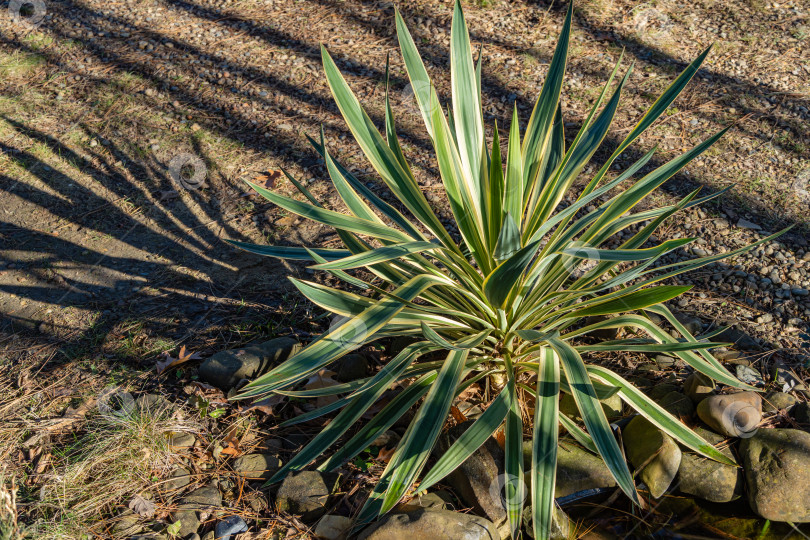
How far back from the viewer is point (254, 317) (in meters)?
2.61

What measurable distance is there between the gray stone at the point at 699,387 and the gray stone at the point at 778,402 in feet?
0.57

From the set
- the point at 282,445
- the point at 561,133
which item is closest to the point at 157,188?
the point at 282,445

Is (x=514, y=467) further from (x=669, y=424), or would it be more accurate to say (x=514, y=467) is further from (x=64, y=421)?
(x=64, y=421)

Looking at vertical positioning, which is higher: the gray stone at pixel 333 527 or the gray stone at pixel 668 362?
the gray stone at pixel 668 362

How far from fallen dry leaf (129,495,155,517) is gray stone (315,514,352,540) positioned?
1.72 feet

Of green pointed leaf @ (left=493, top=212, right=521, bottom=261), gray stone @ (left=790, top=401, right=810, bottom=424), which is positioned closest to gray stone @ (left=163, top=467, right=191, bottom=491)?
green pointed leaf @ (left=493, top=212, right=521, bottom=261)

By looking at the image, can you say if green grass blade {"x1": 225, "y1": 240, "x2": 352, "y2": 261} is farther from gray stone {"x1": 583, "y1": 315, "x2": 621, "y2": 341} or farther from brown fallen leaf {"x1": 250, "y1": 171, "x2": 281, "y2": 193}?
brown fallen leaf {"x1": 250, "y1": 171, "x2": 281, "y2": 193}

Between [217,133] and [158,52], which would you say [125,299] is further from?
[158,52]

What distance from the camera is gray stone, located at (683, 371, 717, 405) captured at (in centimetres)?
207

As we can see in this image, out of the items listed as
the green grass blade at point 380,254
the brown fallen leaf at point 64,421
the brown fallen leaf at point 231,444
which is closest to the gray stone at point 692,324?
the green grass blade at point 380,254

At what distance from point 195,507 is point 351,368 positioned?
0.73 m

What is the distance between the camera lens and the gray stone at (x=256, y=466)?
200 cm

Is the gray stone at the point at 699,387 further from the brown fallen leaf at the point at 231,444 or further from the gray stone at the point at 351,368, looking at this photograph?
the brown fallen leaf at the point at 231,444

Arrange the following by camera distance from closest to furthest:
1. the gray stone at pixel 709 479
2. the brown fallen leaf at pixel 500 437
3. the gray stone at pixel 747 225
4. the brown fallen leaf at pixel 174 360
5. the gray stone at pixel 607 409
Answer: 1. the gray stone at pixel 709 479
2. the brown fallen leaf at pixel 500 437
3. the gray stone at pixel 607 409
4. the brown fallen leaf at pixel 174 360
5. the gray stone at pixel 747 225
